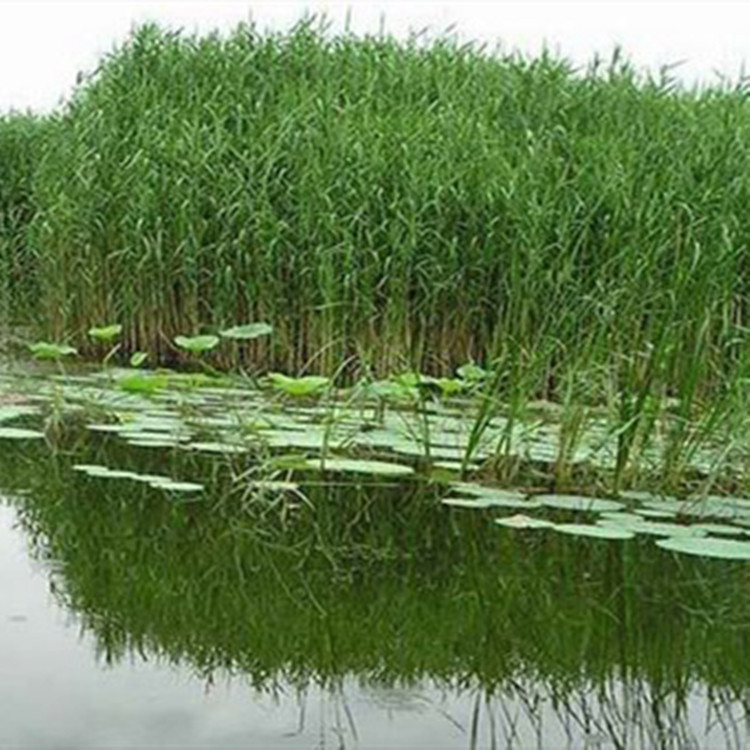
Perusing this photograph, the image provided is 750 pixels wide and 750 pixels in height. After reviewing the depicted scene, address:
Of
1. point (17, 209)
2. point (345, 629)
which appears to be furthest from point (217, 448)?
point (17, 209)

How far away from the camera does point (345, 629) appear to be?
2.45 metres

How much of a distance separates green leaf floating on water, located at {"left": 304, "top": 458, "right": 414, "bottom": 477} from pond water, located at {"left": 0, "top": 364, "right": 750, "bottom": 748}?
0.06ft

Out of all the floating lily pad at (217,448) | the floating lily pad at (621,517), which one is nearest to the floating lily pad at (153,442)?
the floating lily pad at (217,448)

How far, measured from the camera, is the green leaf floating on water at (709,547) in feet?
9.26

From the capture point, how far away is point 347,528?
323cm

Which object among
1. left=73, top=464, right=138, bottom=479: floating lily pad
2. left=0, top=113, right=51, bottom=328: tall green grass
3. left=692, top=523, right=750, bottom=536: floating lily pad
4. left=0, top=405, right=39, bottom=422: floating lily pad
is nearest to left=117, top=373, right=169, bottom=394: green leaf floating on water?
left=0, top=405, right=39, bottom=422: floating lily pad

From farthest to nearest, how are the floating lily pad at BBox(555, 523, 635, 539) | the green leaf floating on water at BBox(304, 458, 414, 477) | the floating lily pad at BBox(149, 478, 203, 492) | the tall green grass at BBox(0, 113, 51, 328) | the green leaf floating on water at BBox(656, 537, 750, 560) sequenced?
the tall green grass at BBox(0, 113, 51, 328) → the green leaf floating on water at BBox(304, 458, 414, 477) → the floating lily pad at BBox(149, 478, 203, 492) → the floating lily pad at BBox(555, 523, 635, 539) → the green leaf floating on water at BBox(656, 537, 750, 560)

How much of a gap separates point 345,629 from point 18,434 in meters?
1.86

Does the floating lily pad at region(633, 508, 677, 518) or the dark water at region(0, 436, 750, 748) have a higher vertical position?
the floating lily pad at region(633, 508, 677, 518)

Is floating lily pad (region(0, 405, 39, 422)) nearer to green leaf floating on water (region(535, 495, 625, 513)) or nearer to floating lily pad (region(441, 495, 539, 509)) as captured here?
floating lily pad (region(441, 495, 539, 509))

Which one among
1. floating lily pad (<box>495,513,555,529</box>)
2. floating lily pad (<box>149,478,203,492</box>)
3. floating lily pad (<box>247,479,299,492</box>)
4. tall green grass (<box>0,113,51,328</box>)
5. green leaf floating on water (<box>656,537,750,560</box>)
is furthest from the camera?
tall green grass (<box>0,113,51,328</box>)

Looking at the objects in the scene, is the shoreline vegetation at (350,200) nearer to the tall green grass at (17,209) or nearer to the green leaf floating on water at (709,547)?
the tall green grass at (17,209)

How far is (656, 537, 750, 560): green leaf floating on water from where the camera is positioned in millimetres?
2822

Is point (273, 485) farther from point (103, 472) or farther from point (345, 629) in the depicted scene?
point (345, 629)
